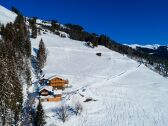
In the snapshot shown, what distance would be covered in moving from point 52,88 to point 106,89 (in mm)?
17833

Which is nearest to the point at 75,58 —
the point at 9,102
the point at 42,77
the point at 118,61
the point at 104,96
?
the point at 118,61

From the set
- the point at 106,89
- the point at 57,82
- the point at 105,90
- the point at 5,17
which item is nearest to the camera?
the point at 57,82

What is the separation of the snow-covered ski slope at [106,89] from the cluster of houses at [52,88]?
2426 millimetres

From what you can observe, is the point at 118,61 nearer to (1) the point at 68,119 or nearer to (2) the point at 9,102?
(1) the point at 68,119

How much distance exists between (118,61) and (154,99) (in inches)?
1910

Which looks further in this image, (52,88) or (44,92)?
(52,88)

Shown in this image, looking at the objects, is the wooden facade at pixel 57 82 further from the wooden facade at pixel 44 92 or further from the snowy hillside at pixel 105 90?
the wooden facade at pixel 44 92

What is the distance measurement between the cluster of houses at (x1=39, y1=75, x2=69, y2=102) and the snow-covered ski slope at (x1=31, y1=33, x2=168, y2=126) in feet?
7.96

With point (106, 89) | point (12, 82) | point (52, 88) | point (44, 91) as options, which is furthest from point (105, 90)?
point (12, 82)

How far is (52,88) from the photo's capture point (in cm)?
7538

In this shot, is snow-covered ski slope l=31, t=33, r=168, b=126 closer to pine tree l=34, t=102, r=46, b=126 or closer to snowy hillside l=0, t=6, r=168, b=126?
snowy hillside l=0, t=6, r=168, b=126

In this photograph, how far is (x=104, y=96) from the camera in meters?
76.8

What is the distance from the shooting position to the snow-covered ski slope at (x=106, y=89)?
6163cm

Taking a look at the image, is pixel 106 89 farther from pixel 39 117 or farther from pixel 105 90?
pixel 39 117
